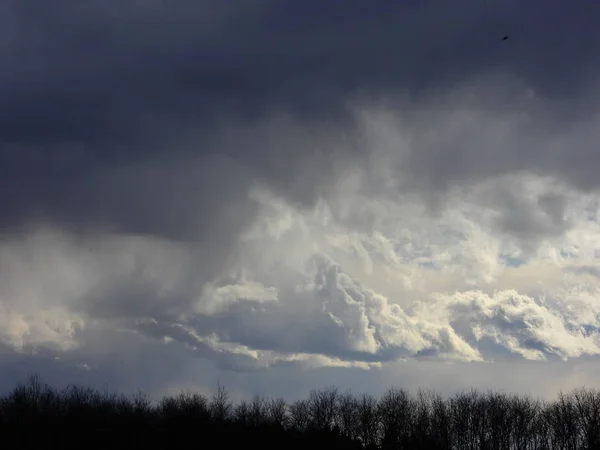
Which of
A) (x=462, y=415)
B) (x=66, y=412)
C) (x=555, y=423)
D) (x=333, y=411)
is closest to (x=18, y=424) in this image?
(x=66, y=412)

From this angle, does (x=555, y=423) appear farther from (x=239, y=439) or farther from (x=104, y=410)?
(x=104, y=410)

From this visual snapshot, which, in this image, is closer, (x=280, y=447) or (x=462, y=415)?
(x=280, y=447)

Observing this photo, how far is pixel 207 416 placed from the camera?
16700cm

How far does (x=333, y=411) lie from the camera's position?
197250 mm

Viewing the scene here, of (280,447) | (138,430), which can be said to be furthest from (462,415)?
(138,430)

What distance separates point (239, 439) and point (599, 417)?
78845mm

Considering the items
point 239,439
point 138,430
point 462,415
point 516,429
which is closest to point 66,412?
point 138,430

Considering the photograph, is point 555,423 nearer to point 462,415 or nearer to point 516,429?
point 516,429

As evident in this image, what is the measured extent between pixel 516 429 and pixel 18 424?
113960 mm

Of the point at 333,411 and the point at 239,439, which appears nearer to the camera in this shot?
the point at 239,439

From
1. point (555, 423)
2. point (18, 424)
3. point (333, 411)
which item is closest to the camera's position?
point (18, 424)

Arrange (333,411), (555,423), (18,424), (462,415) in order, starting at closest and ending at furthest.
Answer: (18,424)
(555,423)
(462,415)
(333,411)

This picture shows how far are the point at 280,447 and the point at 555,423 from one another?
64507mm

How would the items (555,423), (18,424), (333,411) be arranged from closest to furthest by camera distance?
1. (18,424)
2. (555,423)
3. (333,411)
